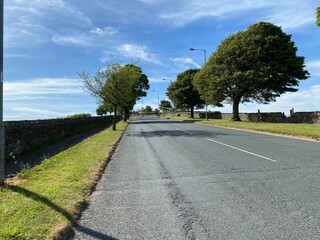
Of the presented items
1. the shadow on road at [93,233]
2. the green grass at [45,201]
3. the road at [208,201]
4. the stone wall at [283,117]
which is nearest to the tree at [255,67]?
the stone wall at [283,117]

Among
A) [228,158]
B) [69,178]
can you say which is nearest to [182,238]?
[69,178]

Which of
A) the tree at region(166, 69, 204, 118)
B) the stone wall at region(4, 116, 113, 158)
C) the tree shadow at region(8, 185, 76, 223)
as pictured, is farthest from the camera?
the tree at region(166, 69, 204, 118)

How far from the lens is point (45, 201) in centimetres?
603

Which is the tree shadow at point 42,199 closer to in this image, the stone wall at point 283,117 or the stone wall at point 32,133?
the stone wall at point 32,133

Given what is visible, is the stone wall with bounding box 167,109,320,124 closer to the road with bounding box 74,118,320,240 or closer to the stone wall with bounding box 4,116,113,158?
the stone wall with bounding box 4,116,113,158

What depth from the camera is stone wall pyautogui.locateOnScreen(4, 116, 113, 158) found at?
14945mm

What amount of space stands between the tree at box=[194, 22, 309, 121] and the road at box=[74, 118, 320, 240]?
30.7 meters

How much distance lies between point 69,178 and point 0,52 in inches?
131

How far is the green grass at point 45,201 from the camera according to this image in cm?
459

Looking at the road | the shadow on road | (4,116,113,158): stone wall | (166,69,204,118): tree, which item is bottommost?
the shadow on road

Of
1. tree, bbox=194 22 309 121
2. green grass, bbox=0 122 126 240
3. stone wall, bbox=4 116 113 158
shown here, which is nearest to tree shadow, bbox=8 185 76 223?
green grass, bbox=0 122 126 240

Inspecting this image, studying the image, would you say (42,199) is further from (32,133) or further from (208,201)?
(32,133)

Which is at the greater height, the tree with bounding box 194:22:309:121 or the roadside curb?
the tree with bounding box 194:22:309:121

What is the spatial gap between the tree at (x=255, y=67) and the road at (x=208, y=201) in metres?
30.7
